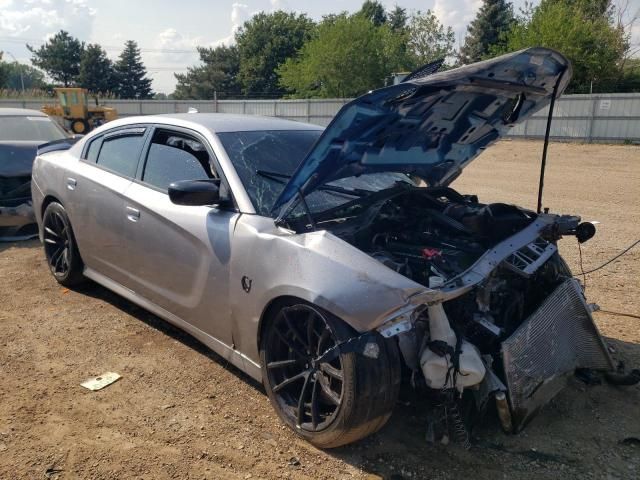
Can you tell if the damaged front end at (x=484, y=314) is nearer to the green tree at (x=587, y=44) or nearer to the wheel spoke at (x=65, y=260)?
the wheel spoke at (x=65, y=260)

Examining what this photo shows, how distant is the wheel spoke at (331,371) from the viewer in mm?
2668

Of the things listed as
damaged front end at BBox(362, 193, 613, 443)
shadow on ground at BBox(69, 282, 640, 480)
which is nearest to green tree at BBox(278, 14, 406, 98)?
damaged front end at BBox(362, 193, 613, 443)

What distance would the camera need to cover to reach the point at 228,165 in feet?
11.2

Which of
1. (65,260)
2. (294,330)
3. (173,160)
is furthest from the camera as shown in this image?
(65,260)

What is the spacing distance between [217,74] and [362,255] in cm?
6632

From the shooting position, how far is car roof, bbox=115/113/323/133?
3816mm

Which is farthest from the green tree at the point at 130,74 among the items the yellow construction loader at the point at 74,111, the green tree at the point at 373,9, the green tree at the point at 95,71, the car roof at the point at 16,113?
the car roof at the point at 16,113

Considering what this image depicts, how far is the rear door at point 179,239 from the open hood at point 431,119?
53 centimetres

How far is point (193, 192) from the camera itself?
124 inches

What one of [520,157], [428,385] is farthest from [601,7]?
[428,385]

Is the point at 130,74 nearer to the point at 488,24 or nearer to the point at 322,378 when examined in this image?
the point at 488,24

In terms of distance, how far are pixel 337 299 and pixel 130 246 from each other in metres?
2.01

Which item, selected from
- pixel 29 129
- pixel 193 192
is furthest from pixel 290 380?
pixel 29 129

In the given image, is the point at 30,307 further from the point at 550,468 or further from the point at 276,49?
the point at 276,49
